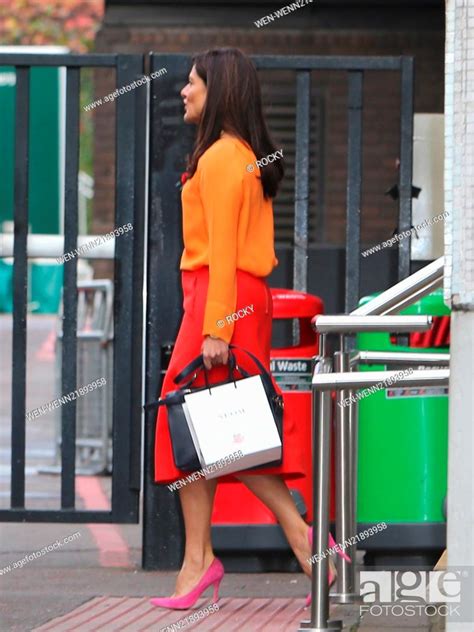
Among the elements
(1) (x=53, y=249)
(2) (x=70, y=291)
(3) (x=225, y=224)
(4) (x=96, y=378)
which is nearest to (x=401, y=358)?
(3) (x=225, y=224)

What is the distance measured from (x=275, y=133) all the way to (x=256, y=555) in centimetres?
784

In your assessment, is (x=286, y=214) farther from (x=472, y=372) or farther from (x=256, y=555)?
(x=472, y=372)

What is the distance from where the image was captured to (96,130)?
13.3 metres

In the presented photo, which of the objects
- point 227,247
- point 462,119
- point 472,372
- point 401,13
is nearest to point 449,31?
point 462,119

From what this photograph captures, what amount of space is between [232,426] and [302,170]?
4.72 feet

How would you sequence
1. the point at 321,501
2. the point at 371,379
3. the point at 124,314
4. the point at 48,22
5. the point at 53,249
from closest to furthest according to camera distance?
the point at 371,379, the point at 321,501, the point at 124,314, the point at 53,249, the point at 48,22

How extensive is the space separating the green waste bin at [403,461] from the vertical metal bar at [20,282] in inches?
54.5

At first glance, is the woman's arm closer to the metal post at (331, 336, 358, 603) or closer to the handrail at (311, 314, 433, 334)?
the metal post at (331, 336, 358, 603)

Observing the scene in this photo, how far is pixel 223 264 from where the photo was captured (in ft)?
15.7

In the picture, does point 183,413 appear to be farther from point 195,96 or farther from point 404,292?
point 195,96

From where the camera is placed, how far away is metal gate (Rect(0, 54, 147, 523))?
5812 millimetres

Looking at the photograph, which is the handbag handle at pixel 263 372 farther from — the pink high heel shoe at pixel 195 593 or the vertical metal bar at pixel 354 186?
the vertical metal bar at pixel 354 186

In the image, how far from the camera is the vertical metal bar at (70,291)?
19.0 feet

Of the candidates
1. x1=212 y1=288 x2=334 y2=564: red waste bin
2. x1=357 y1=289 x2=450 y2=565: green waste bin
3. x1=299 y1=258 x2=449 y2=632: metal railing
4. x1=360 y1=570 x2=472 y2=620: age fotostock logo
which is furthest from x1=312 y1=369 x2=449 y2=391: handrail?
x1=212 y1=288 x2=334 y2=564: red waste bin
